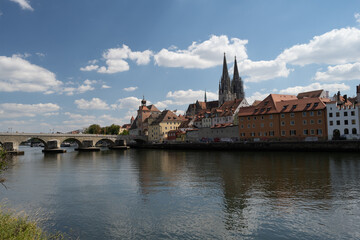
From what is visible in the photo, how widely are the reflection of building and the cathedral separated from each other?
4324cm

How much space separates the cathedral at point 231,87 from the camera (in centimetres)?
17549

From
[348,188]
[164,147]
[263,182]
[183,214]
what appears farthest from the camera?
[164,147]

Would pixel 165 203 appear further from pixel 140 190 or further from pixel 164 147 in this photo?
pixel 164 147

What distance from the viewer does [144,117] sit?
15750cm

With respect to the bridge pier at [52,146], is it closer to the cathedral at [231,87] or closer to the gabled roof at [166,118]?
the gabled roof at [166,118]

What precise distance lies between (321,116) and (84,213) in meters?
70.3

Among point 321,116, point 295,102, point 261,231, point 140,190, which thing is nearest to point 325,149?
point 321,116

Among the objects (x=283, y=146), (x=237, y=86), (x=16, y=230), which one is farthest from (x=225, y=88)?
(x=16, y=230)

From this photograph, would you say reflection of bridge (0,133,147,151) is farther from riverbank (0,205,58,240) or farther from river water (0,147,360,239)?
riverbank (0,205,58,240)

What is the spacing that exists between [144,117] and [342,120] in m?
106

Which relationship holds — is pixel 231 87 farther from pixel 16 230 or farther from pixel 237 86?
pixel 16 230

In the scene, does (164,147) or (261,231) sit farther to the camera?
(164,147)

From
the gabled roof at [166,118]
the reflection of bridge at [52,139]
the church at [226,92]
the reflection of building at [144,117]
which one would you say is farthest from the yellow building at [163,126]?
the church at [226,92]

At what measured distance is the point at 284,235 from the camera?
14.6m
